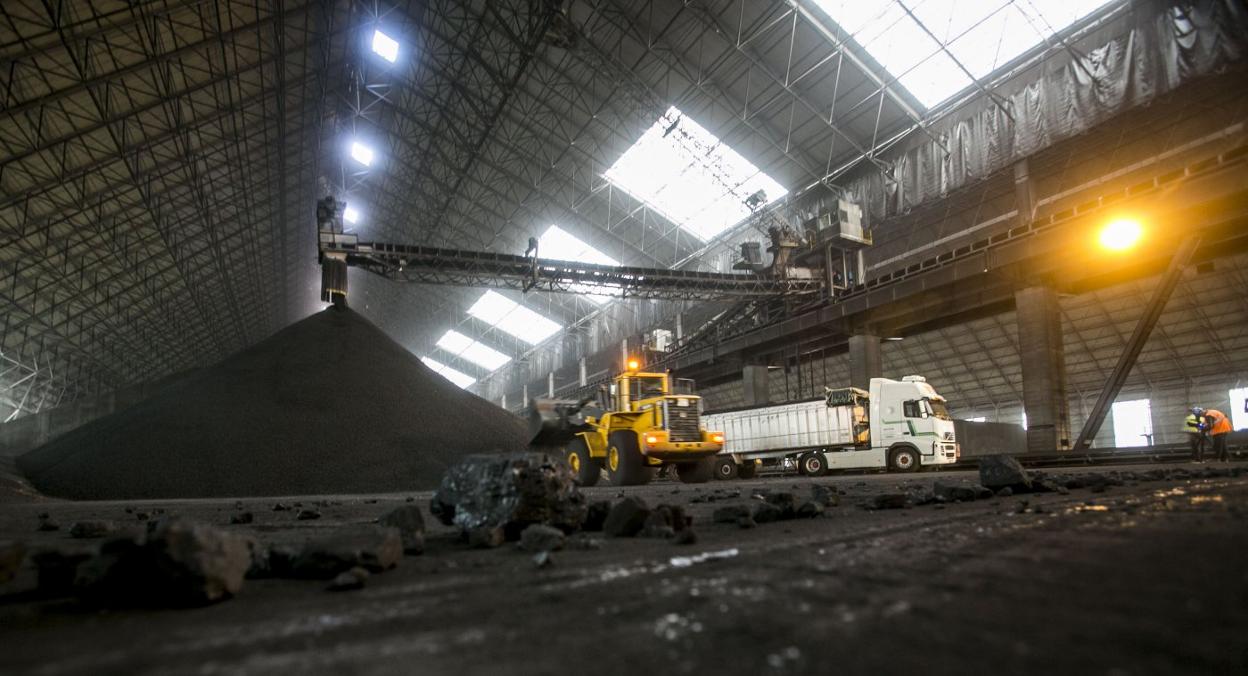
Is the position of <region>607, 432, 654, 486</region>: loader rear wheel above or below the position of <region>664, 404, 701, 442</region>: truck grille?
below

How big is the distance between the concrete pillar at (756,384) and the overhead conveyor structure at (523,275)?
3722mm

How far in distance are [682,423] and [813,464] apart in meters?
6.90

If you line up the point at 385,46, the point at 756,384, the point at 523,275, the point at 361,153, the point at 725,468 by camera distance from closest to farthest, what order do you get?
the point at 725,468
the point at 523,275
the point at 385,46
the point at 756,384
the point at 361,153

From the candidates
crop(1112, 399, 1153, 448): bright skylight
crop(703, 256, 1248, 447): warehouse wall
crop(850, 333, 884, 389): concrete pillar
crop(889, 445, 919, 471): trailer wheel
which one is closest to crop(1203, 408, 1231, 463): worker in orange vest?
crop(889, 445, 919, 471): trailer wheel

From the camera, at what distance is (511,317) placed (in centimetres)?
3969

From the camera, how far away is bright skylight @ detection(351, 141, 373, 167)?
27.4 metres

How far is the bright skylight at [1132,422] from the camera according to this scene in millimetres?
22734

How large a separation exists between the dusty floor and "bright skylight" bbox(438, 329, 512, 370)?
138 feet

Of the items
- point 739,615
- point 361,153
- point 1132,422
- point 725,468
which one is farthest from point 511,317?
point 739,615

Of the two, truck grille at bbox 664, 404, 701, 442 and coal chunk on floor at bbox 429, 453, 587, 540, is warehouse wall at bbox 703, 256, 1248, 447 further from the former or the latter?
coal chunk on floor at bbox 429, 453, 587, 540

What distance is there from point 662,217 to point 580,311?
10112 mm

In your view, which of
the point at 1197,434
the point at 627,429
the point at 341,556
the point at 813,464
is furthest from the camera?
the point at 813,464

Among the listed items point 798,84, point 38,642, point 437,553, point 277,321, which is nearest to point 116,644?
point 38,642

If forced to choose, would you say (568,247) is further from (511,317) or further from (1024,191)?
(1024,191)
